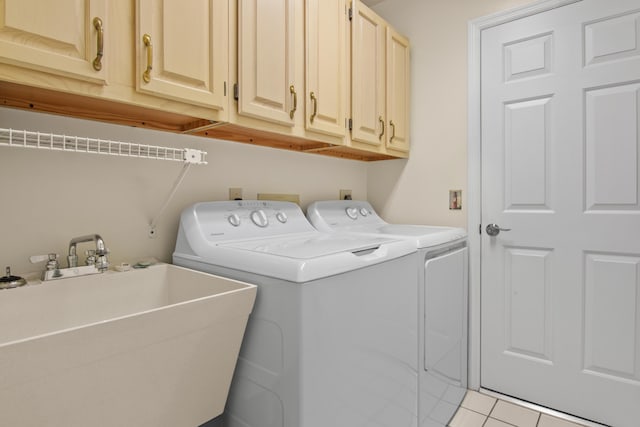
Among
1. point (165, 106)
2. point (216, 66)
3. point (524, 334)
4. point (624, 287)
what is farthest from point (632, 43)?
point (165, 106)

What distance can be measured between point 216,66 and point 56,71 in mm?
489

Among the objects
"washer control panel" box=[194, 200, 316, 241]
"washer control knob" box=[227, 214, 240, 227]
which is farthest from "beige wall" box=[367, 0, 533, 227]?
"washer control knob" box=[227, 214, 240, 227]

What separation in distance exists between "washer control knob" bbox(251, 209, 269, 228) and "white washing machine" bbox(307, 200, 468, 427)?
0.42m

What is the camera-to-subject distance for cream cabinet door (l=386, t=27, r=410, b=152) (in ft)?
7.25

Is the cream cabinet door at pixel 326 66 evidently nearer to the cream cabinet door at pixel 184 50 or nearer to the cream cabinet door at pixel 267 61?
the cream cabinet door at pixel 267 61

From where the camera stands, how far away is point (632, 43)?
1753mm

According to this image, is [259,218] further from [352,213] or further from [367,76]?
[367,76]

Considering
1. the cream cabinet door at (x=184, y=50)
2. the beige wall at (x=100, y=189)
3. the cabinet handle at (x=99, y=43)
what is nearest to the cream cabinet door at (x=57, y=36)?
the cabinet handle at (x=99, y=43)

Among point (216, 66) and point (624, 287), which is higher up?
point (216, 66)

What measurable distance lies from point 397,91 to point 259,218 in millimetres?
1295

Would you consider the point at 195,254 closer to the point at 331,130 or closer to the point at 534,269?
the point at 331,130

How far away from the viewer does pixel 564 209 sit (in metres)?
1.93

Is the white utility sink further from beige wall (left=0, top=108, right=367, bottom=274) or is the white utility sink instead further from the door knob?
the door knob

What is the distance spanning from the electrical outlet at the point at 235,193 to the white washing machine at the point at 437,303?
46 centimetres
